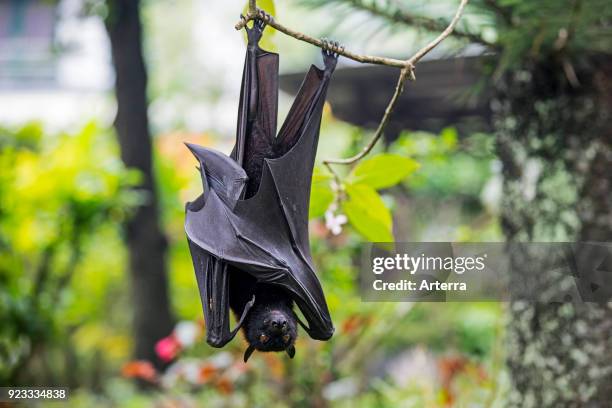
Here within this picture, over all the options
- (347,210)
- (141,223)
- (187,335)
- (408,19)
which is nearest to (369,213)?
(347,210)

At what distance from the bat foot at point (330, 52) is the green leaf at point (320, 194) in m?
0.22

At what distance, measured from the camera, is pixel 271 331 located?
1131 mm

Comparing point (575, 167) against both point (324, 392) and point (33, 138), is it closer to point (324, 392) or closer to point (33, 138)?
point (324, 392)

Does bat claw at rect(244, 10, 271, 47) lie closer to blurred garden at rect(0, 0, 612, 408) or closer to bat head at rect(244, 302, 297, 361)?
blurred garden at rect(0, 0, 612, 408)

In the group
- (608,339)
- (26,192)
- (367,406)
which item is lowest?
(367,406)

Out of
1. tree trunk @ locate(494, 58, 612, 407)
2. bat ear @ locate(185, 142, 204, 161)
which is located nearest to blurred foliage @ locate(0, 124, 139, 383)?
tree trunk @ locate(494, 58, 612, 407)

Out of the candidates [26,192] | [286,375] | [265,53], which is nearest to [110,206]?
[26,192]

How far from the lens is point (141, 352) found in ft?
16.1

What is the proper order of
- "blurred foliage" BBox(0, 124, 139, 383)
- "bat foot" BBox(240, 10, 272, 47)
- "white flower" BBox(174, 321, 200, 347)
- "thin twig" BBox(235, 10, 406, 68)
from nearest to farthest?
"thin twig" BBox(235, 10, 406, 68) < "bat foot" BBox(240, 10, 272, 47) < "white flower" BBox(174, 321, 200, 347) < "blurred foliage" BBox(0, 124, 139, 383)

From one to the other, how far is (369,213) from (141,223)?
4051mm

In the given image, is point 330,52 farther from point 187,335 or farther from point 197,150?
point 187,335

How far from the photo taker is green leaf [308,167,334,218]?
1221mm

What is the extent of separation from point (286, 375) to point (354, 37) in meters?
1.81

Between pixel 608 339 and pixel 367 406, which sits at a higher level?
pixel 608 339
